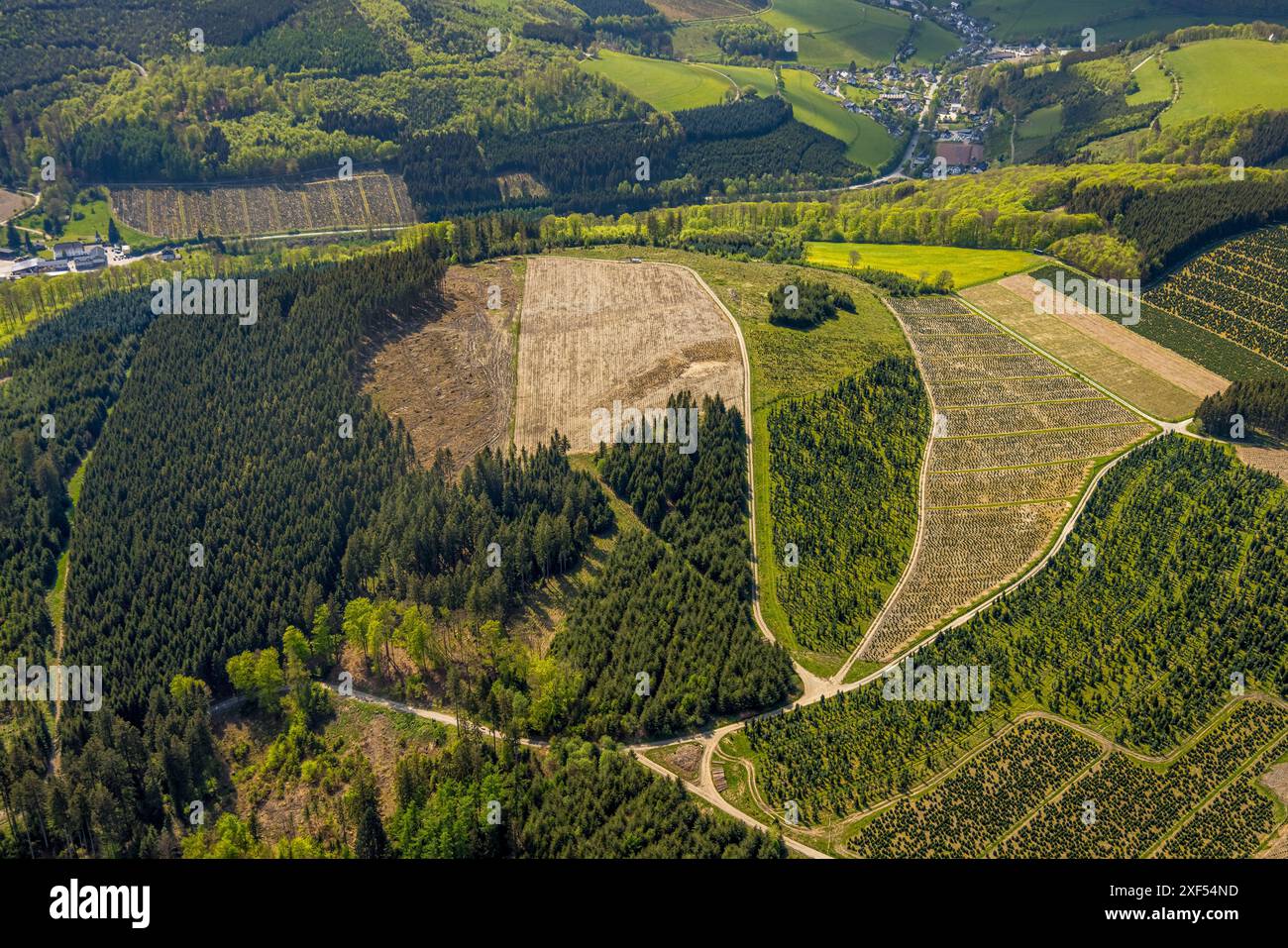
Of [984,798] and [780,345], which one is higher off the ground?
[780,345]

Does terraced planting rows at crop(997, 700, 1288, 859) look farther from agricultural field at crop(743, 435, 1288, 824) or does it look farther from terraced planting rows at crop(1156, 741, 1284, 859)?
agricultural field at crop(743, 435, 1288, 824)

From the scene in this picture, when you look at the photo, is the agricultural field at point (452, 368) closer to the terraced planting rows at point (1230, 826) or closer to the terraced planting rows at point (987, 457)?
the terraced planting rows at point (987, 457)

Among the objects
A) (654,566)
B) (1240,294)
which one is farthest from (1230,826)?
(1240,294)

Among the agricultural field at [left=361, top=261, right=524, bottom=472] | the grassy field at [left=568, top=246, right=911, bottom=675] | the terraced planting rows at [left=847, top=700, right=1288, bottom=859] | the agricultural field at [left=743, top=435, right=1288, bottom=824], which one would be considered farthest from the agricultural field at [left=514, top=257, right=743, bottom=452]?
the terraced planting rows at [left=847, top=700, right=1288, bottom=859]

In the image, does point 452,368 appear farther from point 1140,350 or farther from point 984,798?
point 1140,350

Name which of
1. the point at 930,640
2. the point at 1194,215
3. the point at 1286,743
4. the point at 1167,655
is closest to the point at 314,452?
the point at 930,640

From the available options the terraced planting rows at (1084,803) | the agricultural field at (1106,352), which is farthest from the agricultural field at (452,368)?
the agricultural field at (1106,352)
